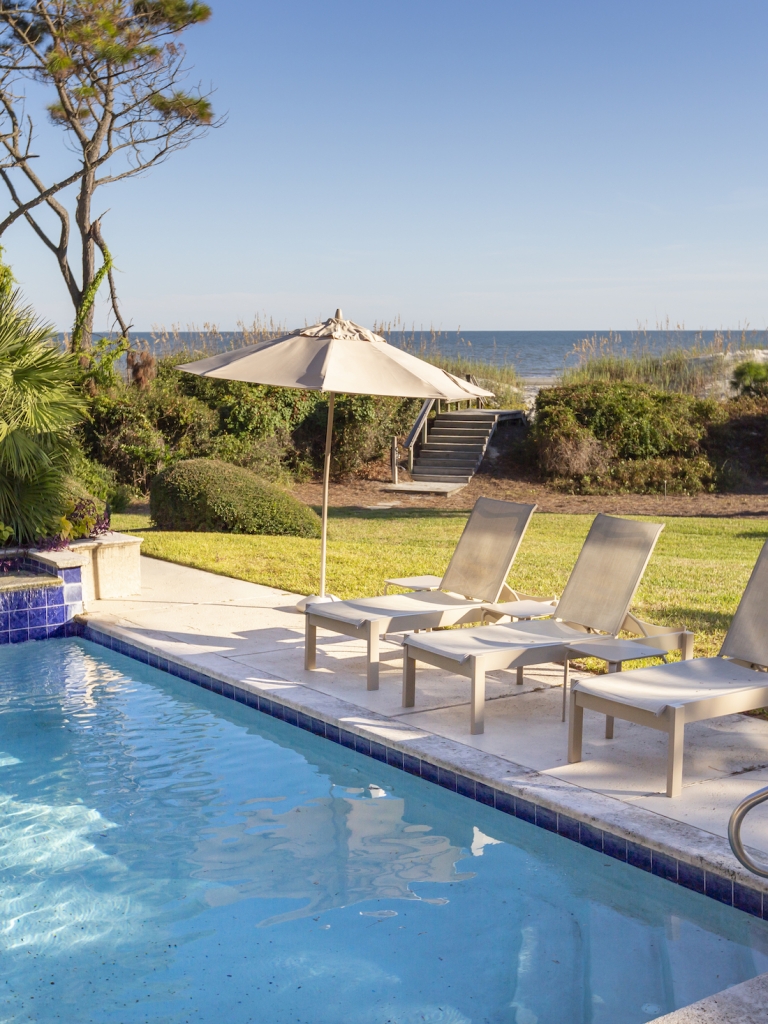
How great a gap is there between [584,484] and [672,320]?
10374 mm

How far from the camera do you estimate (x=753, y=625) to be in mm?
5008

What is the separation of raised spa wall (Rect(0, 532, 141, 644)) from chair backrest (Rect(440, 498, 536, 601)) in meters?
3.20

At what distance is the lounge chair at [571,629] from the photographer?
16.8 ft

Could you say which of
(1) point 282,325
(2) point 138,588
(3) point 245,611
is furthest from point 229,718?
(1) point 282,325

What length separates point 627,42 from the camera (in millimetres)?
22766

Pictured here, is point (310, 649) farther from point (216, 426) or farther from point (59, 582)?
point (216, 426)

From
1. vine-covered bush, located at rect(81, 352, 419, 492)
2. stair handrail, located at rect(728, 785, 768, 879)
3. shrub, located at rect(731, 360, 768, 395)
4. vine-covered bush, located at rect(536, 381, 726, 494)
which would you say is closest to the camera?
stair handrail, located at rect(728, 785, 768, 879)

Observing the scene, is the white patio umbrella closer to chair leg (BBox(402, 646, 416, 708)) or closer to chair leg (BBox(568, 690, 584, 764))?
chair leg (BBox(402, 646, 416, 708))

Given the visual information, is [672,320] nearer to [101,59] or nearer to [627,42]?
[627,42]

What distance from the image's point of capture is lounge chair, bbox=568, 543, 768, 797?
4.23 m

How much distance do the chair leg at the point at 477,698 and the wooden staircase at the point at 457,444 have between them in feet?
46.1

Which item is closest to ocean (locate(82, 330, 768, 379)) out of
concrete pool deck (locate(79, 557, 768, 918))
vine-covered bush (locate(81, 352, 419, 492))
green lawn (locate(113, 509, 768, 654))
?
vine-covered bush (locate(81, 352, 419, 492))

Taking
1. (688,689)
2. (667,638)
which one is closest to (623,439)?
(667,638)

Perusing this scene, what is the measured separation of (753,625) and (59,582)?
17.8 feet
